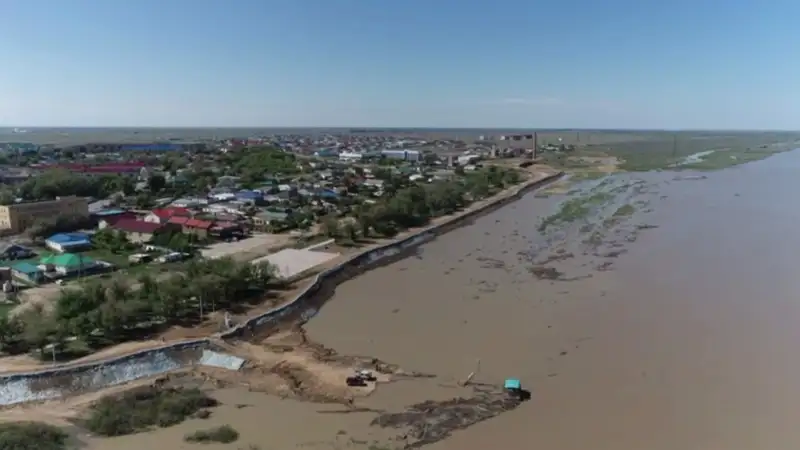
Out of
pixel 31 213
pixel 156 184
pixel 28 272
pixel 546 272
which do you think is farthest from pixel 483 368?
pixel 156 184

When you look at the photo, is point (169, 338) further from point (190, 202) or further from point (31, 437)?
point (190, 202)

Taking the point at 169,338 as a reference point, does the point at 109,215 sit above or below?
above

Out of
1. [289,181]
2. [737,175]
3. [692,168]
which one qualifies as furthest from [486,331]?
[692,168]

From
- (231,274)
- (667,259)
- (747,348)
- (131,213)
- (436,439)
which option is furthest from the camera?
(131,213)

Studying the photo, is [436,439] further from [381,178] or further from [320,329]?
[381,178]

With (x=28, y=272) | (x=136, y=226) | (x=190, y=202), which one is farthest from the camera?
(x=190, y=202)

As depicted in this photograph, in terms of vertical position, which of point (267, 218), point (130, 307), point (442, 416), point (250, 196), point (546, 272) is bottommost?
point (442, 416)

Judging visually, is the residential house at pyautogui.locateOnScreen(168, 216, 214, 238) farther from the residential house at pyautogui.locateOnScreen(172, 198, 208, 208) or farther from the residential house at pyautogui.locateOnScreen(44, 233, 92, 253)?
the residential house at pyautogui.locateOnScreen(172, 198, 208, 208)
